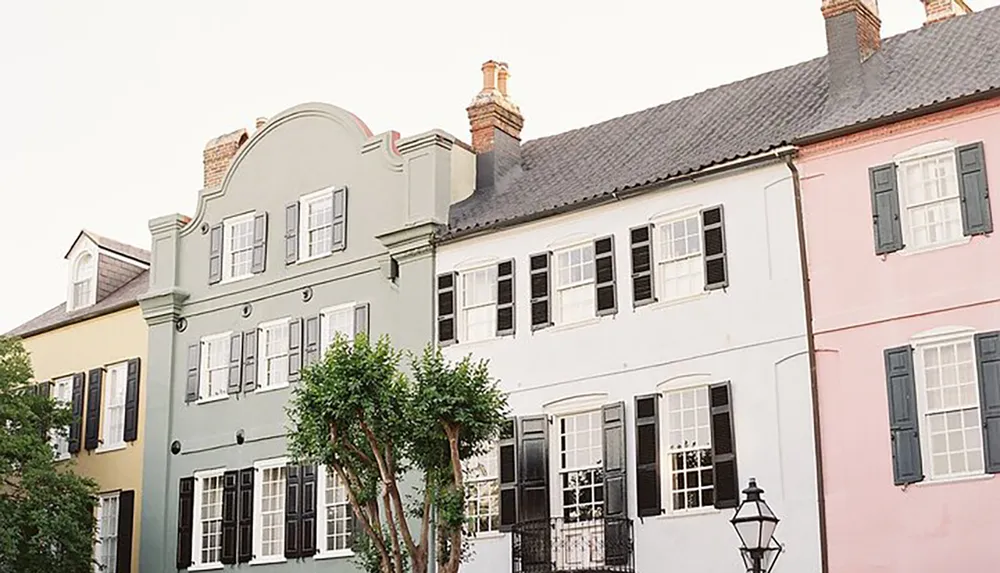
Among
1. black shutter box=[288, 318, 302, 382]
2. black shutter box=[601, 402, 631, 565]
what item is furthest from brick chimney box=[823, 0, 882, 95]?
black shutter box=[288, 318, 302, 382]

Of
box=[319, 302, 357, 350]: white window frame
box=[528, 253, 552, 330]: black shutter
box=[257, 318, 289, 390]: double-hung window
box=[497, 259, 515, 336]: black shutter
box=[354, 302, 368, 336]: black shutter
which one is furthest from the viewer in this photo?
box=[257, 318, 289, 390]: double-hung window

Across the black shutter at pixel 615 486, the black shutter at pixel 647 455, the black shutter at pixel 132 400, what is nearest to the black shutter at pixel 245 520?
the black shutter at pixel 132 400

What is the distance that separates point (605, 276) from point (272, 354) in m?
7.66

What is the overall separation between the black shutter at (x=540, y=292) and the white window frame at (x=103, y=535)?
10.5 metres

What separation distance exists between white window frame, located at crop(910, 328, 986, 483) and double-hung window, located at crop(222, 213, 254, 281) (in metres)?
14.0

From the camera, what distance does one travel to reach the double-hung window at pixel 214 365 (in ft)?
97.7

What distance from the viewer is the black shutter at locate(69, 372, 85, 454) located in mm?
31688

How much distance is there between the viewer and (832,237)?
21.8 m

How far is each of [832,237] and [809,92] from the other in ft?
12.4

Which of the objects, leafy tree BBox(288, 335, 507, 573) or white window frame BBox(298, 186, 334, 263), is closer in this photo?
leafy tree BBox(288, 335, 507, 573)

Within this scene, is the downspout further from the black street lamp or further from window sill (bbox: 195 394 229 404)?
window sill (bbox: 195 394 229 404)

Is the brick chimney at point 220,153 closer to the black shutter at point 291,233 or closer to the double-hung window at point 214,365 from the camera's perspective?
the black shutter at point 291,233

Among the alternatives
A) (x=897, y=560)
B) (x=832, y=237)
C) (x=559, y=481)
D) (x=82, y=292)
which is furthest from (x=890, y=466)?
(x=82, y=292)

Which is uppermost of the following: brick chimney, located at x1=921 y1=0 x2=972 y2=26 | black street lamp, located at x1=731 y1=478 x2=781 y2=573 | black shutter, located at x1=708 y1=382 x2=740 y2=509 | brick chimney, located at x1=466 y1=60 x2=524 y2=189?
brick chimney, located at x1=921 y1=0 x2=972 y2=26
